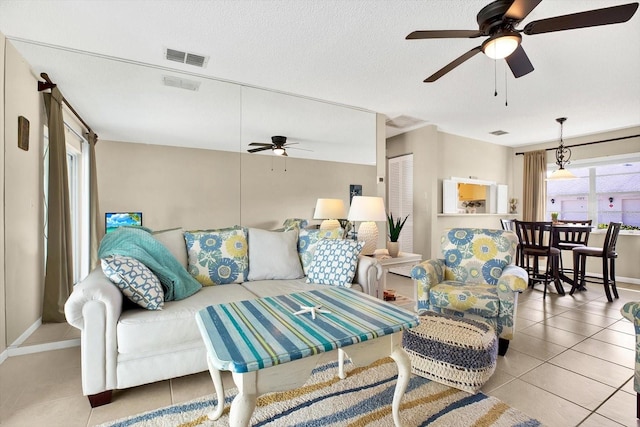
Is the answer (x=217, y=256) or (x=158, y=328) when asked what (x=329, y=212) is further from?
(x=158, y=328)

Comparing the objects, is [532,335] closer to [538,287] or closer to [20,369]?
[538,287]

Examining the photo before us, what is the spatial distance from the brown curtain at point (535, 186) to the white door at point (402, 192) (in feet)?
8.53

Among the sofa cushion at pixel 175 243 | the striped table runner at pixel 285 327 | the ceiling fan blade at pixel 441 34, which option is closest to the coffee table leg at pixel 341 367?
the striped table runner at pixel 285 327

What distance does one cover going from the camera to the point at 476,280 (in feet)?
8.86

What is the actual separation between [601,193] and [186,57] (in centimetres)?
667

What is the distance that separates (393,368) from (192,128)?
281 cm

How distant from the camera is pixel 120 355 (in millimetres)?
1656

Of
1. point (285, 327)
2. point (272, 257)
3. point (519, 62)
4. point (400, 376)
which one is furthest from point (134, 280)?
point (519, 62)

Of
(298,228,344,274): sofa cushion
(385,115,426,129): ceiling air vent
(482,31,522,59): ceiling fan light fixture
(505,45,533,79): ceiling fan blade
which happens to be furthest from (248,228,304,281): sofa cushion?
(385,115,426,129): ceiling air vent

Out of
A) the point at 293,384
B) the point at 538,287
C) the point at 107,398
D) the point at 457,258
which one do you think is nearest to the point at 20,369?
the point at 107,398

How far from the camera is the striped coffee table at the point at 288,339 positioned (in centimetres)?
108

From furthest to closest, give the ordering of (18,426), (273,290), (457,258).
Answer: (457,258), (273,290), (18,426)

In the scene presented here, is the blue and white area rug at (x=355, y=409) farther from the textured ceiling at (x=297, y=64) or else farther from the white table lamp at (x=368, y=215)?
the textured ceiling at (x=297, y=64)

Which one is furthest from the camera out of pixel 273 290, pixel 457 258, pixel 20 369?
pixel 457 258
